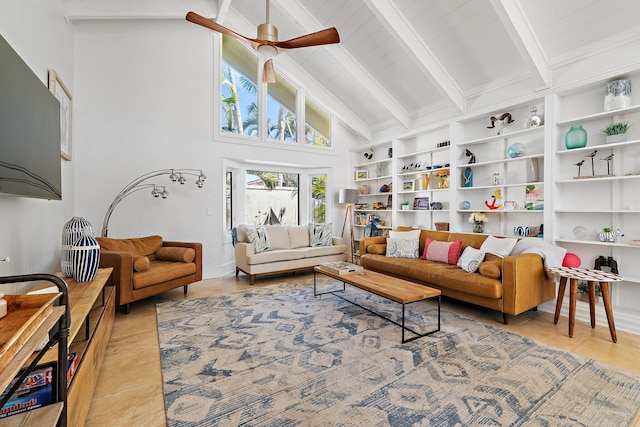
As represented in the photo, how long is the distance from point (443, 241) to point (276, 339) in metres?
2.75

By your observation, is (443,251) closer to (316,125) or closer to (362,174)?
(362,174)

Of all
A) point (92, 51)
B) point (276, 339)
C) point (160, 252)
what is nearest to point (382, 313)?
point (276, 339)

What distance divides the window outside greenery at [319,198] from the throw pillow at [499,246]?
11.4ft

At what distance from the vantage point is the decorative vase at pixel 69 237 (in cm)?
234

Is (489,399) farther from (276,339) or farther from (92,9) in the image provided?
(92,9)

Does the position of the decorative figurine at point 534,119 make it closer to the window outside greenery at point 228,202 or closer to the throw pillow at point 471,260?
the throw pillow at point 471,260

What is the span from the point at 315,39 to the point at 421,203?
327 cm

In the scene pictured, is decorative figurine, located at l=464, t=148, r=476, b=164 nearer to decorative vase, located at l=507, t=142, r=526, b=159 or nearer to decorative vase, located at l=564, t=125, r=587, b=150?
decorative vase, located at l=507, t=142, r=526, b=159

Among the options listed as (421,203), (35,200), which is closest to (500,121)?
(421,203)

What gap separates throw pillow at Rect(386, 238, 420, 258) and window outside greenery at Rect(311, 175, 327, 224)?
2.23m

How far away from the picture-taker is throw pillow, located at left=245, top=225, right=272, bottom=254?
4.66 meters

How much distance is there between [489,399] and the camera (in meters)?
1.76

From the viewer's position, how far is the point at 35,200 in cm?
245

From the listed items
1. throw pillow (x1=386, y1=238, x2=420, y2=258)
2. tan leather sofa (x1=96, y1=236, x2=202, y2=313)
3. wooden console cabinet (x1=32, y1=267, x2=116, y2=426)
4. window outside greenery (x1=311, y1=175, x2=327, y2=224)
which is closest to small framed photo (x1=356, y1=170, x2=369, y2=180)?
window outside greenery (x1=311, y1=175, x2=327, y2=224)
